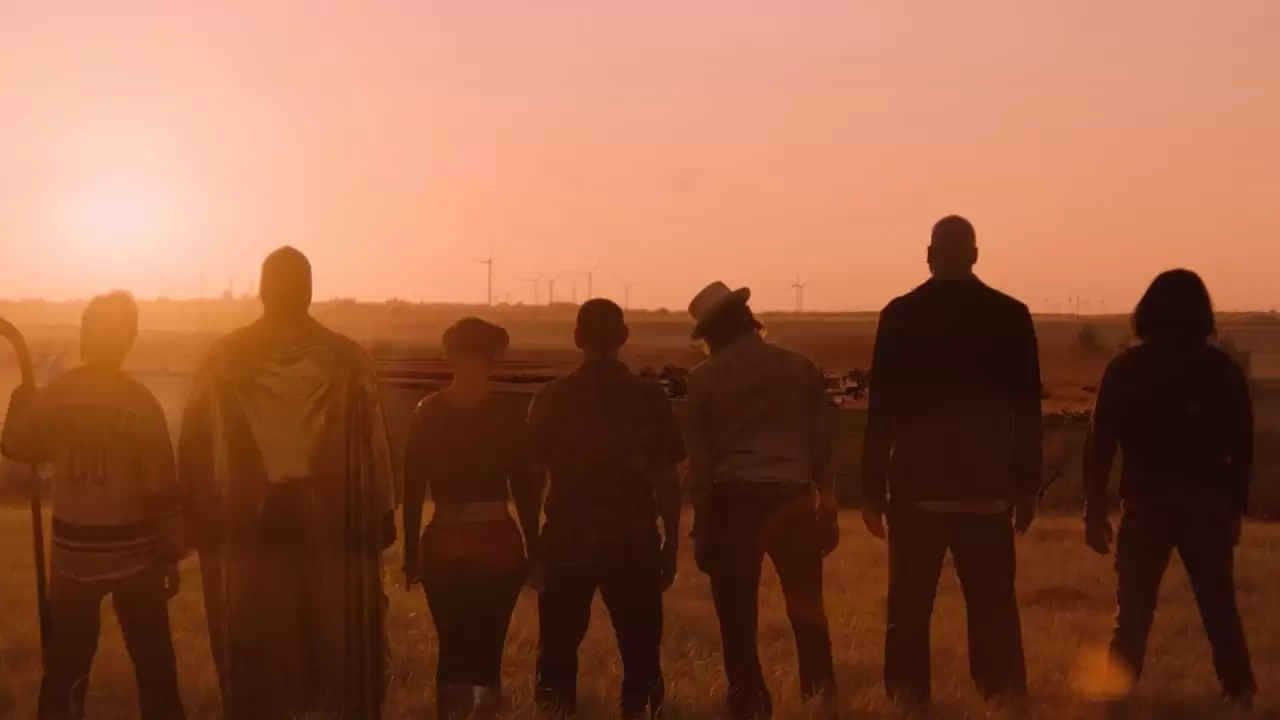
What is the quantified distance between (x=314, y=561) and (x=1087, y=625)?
6819 mm

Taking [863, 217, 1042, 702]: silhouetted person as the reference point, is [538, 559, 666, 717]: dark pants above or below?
below

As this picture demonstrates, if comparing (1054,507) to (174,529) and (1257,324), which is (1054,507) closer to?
(174,529)

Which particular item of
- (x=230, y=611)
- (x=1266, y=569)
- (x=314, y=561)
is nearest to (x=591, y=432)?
(x=314, y=561)

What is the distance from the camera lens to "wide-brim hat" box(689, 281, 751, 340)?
6.44 metres

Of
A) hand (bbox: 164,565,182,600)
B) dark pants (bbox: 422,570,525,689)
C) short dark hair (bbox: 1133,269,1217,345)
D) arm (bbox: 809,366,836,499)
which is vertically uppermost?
short dark hair (bbox: 1133,269,1217,345)

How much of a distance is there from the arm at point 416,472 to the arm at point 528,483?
0.41 m

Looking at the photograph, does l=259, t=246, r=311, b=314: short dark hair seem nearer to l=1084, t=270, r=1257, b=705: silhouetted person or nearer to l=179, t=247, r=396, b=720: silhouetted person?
l=179, t=247, r=396, b=720: silhouetted person

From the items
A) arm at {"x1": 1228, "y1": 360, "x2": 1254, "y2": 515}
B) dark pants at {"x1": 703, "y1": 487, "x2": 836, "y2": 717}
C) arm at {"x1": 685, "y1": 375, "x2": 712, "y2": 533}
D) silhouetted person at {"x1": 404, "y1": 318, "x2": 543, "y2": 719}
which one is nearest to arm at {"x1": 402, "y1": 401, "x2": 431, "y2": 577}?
silhouetted person at {"x1": 404, "y1": 318, "x2": 543, "y2": 719}

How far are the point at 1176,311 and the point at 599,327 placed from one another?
2722mm

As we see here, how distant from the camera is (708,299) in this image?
6473mm

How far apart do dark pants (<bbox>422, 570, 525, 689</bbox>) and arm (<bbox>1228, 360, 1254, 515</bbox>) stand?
3423mm

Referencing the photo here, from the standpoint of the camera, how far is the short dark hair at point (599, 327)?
6.23m

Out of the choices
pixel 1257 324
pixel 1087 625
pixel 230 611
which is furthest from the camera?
pixel 1257 324

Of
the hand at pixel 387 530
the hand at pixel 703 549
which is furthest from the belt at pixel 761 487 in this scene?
the hand at pixel 387 530
